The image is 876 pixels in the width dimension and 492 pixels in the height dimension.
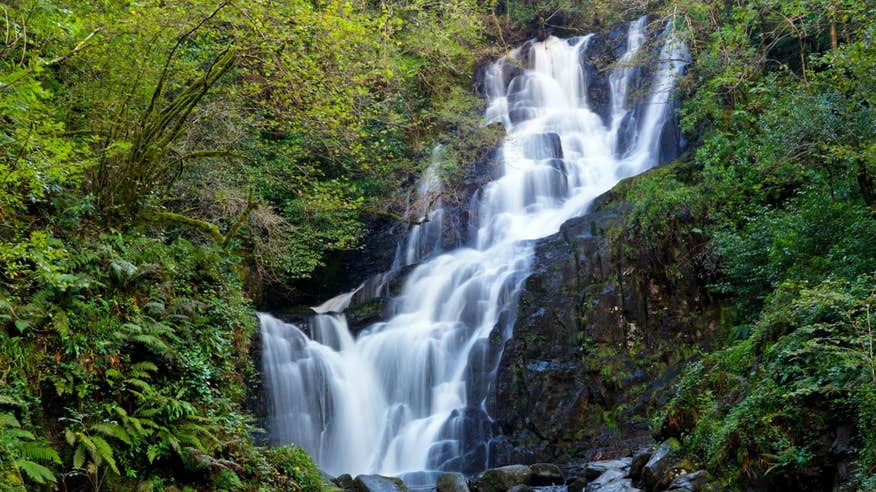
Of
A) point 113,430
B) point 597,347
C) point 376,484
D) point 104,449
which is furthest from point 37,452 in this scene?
point 597,347

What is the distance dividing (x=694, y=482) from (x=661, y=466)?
752 mm

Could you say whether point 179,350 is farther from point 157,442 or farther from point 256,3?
point 256,3

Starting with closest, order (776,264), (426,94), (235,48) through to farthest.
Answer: (235,48) → (776,264) → (426,94)

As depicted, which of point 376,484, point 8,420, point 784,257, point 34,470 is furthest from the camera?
point 784,257

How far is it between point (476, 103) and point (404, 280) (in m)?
7.48

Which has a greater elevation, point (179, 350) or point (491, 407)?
point (179, 350)

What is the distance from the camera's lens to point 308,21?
7230 mm

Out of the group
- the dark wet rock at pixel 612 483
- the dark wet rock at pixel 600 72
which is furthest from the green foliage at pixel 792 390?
the dark wet rock at pixel 600 72

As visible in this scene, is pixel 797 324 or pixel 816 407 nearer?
pixel 816 407

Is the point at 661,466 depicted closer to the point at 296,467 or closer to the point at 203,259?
the point at 296,467

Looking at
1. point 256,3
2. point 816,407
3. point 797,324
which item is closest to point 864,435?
point 816,407

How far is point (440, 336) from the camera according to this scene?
14430mm

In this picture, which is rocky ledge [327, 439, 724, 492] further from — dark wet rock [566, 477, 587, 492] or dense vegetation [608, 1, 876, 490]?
dense vegetation [608, 1, 876, 490]

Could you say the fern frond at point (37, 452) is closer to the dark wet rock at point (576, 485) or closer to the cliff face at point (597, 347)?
the dark wet rock at point (576, 485)
